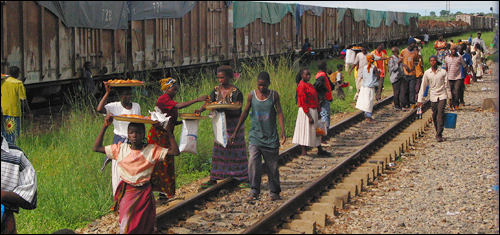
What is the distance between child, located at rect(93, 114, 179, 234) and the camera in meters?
4.94

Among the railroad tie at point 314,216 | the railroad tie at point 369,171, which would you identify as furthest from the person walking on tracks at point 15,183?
the railroad tie at point 369,171

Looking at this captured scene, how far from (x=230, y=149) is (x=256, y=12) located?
49.6 feet

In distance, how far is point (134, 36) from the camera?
1529 cm

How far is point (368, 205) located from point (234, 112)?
1941mm

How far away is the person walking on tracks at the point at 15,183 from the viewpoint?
3996 millimetres

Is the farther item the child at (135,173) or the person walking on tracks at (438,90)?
the person walking on tracks at (438,90)

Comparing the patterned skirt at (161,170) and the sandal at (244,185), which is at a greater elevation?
the patterned skirt at (161,170)

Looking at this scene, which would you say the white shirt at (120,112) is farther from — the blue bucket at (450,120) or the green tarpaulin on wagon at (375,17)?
the green tarpaulin on wagon at (375,17)

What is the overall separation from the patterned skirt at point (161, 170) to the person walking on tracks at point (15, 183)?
2255mm

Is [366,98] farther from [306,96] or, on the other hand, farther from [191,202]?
[191,202]

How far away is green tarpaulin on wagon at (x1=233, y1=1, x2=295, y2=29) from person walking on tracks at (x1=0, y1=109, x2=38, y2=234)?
16.9 m

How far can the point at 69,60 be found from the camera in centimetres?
1310

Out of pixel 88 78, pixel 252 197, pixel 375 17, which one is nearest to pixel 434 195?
pixel 252 197

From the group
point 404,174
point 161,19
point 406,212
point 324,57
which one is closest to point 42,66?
point 161,19
